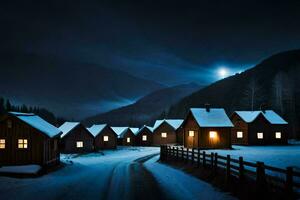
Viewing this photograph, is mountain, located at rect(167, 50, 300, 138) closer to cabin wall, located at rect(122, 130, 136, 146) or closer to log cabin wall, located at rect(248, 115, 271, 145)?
log cabin wall, located at rect(248, 115, 271, 145)

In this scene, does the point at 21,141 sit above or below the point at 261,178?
above

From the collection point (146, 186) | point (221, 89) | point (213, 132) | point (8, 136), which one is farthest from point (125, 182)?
point (221, 89)

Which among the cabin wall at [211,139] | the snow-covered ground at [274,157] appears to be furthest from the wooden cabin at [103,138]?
the snow-covered ground at [274,157]

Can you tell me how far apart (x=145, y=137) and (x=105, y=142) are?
1717 centimetres

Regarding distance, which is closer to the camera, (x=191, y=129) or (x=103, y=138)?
(x=191, y=129)

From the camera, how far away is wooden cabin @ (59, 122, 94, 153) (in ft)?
194

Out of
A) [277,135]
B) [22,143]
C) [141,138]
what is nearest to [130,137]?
[141,138]

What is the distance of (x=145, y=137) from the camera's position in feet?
278

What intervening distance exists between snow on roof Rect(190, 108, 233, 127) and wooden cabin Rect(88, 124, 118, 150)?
92.8 ft

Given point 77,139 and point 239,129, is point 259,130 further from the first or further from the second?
point 77,139

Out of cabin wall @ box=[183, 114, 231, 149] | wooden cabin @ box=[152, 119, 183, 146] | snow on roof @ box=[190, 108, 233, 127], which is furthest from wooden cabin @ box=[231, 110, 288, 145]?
wooden cabin @ box=[152, 119, 183, 146]

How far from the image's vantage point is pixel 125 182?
1939 cm

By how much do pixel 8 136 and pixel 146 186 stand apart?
18902 mm

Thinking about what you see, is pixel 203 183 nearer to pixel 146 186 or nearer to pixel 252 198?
pixel 146 186
